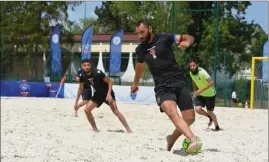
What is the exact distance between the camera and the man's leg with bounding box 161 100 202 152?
5.26 metres

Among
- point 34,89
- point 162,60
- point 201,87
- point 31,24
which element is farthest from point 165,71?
point 31,24

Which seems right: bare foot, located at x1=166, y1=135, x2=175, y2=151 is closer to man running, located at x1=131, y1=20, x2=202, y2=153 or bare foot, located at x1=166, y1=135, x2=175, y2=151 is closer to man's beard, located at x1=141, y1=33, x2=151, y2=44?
man running, located at x1=131, y1=20, x2=202, y2=153

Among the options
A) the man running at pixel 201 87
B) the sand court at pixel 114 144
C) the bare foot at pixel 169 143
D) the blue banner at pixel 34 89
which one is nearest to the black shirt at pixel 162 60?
the bare foot at pixel 169 143

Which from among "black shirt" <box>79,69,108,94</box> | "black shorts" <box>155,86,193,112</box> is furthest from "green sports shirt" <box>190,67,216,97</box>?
"black shorts" <box>155,86,193,112</box>

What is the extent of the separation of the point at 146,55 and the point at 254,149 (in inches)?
89.7

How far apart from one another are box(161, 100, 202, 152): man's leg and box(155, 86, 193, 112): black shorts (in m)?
0.08

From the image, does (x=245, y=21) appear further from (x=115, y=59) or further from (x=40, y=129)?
(x=40, y=129)

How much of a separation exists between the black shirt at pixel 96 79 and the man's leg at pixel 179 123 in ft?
10.8

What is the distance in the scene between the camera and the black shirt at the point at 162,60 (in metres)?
5.71

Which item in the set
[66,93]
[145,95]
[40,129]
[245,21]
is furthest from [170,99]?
[245,21]

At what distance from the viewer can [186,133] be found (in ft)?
17.6

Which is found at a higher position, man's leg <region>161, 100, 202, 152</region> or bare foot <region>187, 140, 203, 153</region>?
man's leg <region>161, 100, 202, 152</region>

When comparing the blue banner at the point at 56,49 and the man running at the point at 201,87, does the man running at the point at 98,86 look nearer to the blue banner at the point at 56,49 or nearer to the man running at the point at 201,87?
the man running at the point at 201,87

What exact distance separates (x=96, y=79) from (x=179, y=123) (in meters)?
3.61
